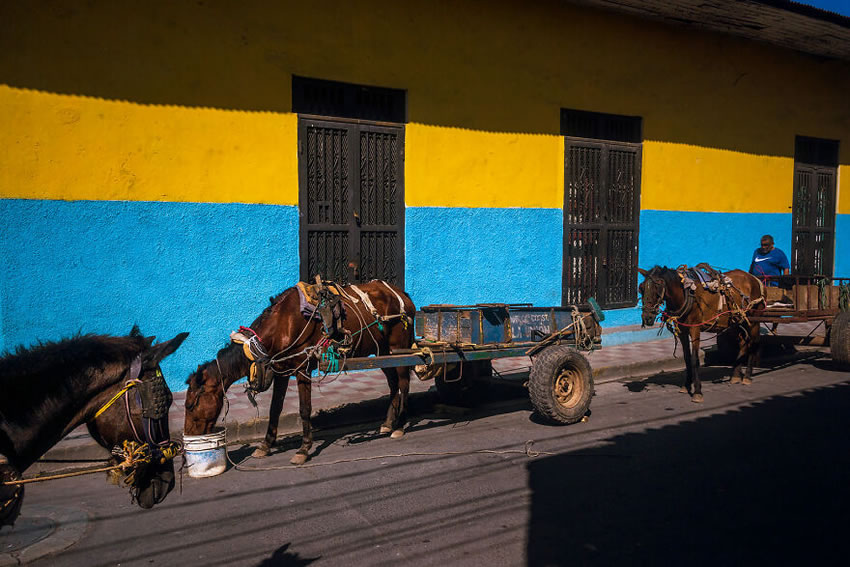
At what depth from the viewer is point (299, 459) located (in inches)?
224

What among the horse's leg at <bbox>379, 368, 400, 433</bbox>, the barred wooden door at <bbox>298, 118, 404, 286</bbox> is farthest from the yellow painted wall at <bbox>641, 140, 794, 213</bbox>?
the horse's leg at <bbox>379, 368, 400, 433</bbox>

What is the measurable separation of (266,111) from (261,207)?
1.29 meters

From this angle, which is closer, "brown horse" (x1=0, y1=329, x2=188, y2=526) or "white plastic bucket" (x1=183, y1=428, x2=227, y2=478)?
"brown horse" (x1=0, y1=329, x2=188, y2=526)

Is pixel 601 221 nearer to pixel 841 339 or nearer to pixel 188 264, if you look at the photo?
pixel 841 339

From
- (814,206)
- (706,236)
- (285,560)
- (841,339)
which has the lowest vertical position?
(285,560)

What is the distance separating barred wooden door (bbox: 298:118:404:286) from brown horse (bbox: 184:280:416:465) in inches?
89.0

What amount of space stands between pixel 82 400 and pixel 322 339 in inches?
122

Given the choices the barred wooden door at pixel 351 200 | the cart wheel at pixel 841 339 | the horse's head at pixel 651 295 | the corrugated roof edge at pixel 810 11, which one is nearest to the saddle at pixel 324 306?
the barred wooden door at pixel 351 200

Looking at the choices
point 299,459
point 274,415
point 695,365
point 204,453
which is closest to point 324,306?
point 274,415

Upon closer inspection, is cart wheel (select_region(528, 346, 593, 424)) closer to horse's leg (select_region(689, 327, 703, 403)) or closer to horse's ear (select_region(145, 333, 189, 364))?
horse's leg (select_region(689, 327, 703, 403))

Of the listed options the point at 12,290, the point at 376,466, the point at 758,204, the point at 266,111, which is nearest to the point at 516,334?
the point at 376,466

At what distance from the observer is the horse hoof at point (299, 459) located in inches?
223

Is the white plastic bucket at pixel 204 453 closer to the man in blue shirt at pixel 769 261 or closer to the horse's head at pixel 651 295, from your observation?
the horse's head at pixel 651 295

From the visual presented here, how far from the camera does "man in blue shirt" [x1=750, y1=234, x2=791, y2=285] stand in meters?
10.6
